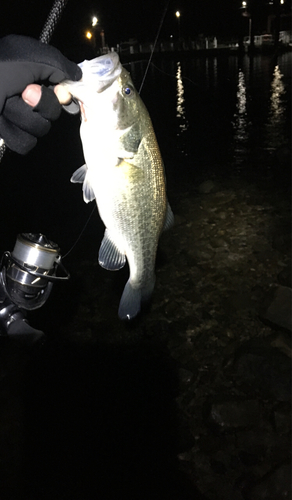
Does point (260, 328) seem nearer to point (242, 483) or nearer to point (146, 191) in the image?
point (242, 483)

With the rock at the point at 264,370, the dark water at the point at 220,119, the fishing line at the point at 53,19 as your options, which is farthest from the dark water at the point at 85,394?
the fishing line at the point at 53,19

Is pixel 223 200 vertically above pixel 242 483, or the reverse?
pixel 223 200

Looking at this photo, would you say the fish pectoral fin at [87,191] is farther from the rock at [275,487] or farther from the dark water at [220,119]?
the dark water at [220,119]

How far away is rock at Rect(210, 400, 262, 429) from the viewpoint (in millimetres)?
3008

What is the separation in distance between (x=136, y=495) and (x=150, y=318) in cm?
191

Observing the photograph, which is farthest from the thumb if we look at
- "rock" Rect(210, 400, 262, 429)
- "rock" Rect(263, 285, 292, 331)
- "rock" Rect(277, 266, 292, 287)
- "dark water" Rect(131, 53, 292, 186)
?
"dark water" Rect(131, 53, 292, 186)

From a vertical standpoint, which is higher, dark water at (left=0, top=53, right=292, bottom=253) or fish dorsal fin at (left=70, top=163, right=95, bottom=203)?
fish dorsal fin at (left=70, top=163, right=95, bottom=203)

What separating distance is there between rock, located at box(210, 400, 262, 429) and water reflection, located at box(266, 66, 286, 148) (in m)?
8.70

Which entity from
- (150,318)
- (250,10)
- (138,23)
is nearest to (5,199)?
(150,318)

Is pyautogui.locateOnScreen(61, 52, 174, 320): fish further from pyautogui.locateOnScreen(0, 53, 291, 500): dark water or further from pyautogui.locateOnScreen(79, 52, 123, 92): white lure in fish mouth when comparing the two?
pyautogui.locateOnScreen(0, 53, 291, 500): dark water

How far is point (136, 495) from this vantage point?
8.52 feet

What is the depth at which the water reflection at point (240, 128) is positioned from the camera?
32.5 ft

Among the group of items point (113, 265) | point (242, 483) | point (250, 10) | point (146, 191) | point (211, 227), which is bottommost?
point (242, 483)

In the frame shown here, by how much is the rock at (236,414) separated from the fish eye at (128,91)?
8.83 ft
